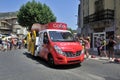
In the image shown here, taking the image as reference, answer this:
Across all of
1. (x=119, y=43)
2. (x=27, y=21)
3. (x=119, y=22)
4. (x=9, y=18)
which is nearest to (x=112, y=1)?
(x=119, y=22)

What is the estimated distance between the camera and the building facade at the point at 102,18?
2403cm

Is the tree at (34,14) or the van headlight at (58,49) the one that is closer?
the van headlight at (58,49)

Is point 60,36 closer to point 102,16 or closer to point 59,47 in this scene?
point 59,47

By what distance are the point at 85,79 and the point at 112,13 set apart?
1733 centimetres

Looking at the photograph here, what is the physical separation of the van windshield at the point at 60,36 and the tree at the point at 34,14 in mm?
28582

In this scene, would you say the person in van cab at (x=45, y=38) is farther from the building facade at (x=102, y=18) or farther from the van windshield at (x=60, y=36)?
the building facade at (x=102, y=18)

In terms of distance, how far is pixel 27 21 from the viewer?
4262 centimetres

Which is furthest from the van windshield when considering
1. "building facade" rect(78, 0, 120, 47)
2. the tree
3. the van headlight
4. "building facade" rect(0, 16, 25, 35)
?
"building facade" rect(0, 16, 25, 35)

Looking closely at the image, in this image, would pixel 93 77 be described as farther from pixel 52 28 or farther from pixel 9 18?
pixel 9 18

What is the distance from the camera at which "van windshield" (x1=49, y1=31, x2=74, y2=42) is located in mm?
12185

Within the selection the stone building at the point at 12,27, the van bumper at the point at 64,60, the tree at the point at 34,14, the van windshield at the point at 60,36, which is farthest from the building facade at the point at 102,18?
the stone building at the point at 12,27

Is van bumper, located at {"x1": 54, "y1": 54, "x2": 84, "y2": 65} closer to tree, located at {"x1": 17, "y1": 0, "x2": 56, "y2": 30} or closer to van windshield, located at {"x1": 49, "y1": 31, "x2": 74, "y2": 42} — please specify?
van windshield, located at {"x1": 49, "y1": 31, "x2": 74, "y2": 42}

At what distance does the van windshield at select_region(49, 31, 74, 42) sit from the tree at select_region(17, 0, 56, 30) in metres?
28.6

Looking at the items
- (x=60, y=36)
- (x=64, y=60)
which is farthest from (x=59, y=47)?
(x=60, y=36)
